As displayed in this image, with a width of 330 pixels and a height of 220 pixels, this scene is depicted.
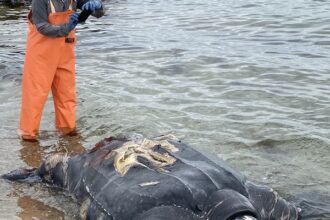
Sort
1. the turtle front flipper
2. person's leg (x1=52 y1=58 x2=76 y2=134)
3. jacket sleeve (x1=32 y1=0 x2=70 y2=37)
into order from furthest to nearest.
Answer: person's leg (x1=52 y1=58 x2=76 y2=134)
jacket sleeve (x1=32 y1=0 x2=70 y2=37)
the turtle front flipper

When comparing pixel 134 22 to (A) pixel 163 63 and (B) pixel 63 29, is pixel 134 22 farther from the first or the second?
(B) pixel 63 29

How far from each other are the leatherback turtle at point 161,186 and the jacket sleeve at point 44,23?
1.99 meters

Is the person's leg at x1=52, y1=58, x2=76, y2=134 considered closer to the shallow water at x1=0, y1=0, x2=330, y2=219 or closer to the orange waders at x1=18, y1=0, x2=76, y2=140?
the orange waders at x1=18, y1=0, x2=76, y2=140

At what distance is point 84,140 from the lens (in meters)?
6.79

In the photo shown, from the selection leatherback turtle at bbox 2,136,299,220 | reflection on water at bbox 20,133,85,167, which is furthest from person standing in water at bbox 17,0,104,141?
leatherback turtle at bbox 2,136,299,220

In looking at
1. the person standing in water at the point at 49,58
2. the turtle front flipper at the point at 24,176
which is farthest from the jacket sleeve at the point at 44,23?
the turtle front flipper at the point at 24,176

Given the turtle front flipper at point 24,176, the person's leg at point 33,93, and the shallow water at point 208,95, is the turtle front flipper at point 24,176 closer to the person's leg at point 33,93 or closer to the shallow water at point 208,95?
the shallow water at point 208,95

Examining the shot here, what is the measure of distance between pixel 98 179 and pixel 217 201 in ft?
3.49

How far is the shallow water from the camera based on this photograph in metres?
5.69

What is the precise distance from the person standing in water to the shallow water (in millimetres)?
394

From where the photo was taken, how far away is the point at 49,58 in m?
6.35

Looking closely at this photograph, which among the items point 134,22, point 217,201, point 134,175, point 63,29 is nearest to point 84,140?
point 63,29

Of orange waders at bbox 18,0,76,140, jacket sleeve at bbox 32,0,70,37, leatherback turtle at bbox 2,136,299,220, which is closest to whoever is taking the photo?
leatherback turtle at bbox 2,136,299,220

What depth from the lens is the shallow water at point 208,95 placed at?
5.69m
